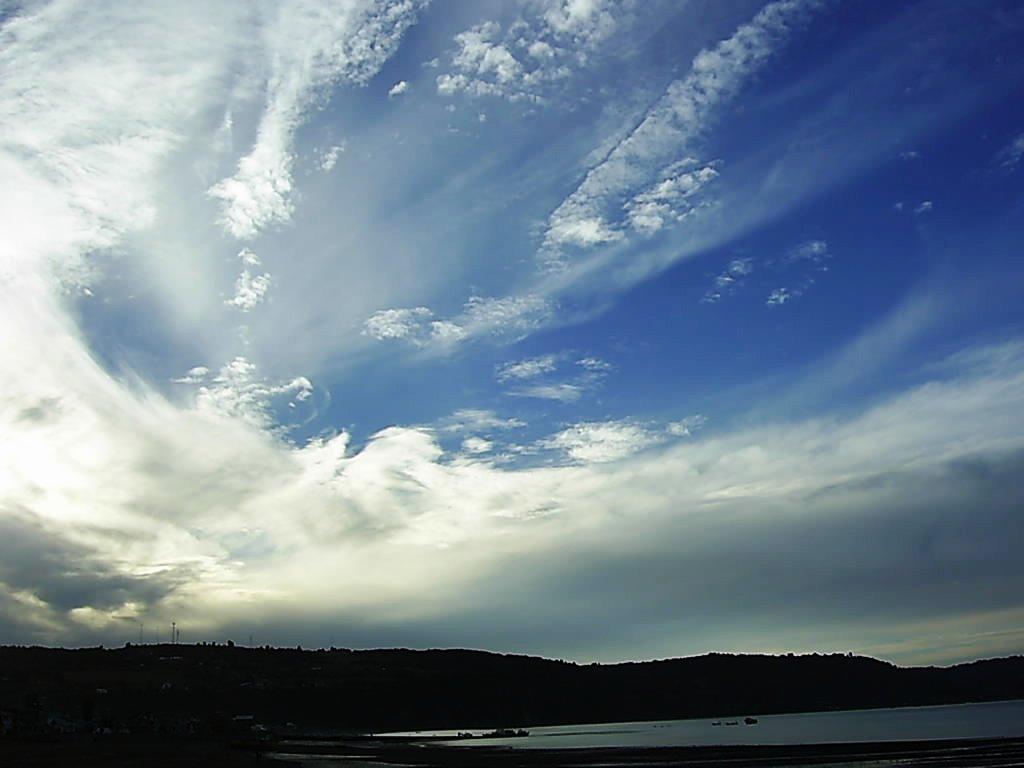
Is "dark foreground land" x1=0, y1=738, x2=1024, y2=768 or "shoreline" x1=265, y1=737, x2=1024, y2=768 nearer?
"dark foreground land" x1=0, y1=738, x2=1024, y2=768

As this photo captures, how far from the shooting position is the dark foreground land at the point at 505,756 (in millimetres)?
89125

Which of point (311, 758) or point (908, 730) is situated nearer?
point (311, 758)

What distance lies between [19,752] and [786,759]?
269 ft

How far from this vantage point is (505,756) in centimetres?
11644

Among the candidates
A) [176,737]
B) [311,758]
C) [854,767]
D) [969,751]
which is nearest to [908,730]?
[969,751]

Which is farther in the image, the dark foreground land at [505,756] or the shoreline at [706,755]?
the shoreline at [706,755]

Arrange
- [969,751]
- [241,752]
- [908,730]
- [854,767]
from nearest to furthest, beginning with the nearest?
[854,767] < [969,751] < [241,752] < [908,730]

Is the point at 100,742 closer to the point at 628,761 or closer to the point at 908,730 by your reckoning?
the point at 628,761

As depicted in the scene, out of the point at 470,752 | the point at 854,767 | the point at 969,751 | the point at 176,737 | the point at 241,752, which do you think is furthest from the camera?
the point at 176,737

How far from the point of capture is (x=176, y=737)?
147 meters

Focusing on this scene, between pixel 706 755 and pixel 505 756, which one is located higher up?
pixel 505 756

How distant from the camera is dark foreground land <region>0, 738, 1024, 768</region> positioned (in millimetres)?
89125

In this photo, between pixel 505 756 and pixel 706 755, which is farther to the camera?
pixel 505 756

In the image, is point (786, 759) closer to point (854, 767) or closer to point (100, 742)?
point (854, 767)
